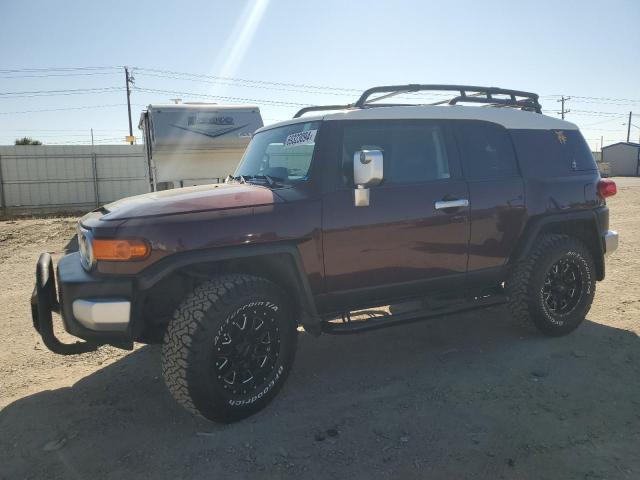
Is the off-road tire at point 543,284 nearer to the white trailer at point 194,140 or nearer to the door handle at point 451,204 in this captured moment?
the door handle at point 451,204

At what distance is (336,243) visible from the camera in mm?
3434

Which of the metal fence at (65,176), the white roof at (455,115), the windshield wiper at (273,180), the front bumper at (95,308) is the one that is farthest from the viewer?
the metal fence at (65,176)

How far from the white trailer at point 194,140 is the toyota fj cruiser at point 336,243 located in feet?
30.0

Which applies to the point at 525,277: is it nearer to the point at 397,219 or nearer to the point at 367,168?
the point at 397,219

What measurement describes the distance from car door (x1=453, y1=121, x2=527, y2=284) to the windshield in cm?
135

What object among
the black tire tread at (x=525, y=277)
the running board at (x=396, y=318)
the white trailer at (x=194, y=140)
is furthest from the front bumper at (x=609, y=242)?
the white trailer at (x=194, y=140)

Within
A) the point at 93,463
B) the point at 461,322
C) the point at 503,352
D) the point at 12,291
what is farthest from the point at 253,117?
the point at 93,463

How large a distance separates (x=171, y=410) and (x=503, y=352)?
2796 mm

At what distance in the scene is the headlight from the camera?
2.99 metres

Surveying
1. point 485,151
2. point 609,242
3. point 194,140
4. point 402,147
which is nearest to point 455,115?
point 485,151

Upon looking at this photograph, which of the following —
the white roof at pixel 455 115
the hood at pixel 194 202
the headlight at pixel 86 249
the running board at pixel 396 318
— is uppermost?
the white roof at pixel 455 115

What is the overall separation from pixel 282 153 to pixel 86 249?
163 cm

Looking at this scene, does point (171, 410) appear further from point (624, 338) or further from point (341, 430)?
point (624, 338)

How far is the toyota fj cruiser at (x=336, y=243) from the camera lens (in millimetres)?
2957
